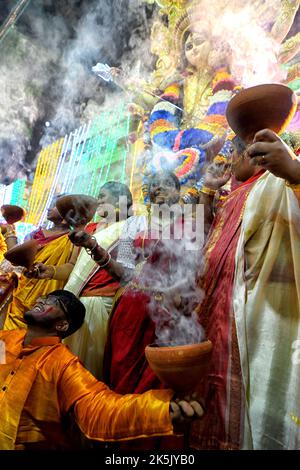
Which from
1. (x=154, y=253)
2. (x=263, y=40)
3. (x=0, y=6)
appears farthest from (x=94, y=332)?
(x=0, y=6)

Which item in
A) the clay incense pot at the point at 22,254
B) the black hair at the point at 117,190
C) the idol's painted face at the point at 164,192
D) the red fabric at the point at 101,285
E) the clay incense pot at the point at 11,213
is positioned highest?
the clay incense pot at the point at 11,213

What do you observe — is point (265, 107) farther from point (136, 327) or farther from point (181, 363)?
point (136, 327)

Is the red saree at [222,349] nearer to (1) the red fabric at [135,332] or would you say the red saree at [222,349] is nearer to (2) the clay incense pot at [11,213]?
(1) the red fabric at [135,332]

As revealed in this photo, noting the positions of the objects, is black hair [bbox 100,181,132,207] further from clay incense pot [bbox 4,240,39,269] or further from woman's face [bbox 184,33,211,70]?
woman's face [bbox 184,33,211,70]

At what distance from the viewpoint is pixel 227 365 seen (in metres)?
1.70

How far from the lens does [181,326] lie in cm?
195

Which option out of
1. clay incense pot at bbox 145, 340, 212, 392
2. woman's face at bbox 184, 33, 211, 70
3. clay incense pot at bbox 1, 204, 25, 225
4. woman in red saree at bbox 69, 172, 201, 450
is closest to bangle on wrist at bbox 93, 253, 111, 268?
woman in red saree at bbox 69, 172, 201, 450

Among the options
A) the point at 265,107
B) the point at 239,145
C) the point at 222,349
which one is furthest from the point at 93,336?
the point at 265,107

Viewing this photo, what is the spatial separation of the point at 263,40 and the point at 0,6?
5.53 metres

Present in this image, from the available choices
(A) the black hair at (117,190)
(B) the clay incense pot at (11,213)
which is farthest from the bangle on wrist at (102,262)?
(B) the clay incense pot at (11,213)

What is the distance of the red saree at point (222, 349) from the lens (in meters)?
1.62

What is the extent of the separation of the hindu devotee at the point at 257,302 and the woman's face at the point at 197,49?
3861 mm

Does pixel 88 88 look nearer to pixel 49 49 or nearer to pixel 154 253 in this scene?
pixel 49 49

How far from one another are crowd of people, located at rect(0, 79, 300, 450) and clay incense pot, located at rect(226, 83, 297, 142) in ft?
0.25
